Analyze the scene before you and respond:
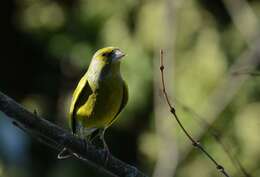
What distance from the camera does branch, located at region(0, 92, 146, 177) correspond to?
138 inches

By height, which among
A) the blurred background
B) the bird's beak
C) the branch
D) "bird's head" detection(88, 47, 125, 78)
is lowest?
the blurred background

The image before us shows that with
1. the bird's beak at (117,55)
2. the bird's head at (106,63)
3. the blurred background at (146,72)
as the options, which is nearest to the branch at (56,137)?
the bird's head at (106,63)

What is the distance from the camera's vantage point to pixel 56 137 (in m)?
3.59

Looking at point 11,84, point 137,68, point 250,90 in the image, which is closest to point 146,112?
point 137,68

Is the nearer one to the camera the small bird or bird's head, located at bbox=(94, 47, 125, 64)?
the small bird

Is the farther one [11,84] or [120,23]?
[11,84]

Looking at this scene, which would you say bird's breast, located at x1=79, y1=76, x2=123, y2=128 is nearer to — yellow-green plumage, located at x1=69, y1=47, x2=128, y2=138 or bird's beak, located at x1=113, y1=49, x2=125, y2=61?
yellow-green plumage, located at x1=69, y1=47, x2=128, y2=138

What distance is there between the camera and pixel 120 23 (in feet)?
32.1

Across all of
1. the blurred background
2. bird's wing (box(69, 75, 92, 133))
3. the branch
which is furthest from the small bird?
the blurred background

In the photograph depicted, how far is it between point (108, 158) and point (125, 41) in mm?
5874

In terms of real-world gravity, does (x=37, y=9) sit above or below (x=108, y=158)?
below

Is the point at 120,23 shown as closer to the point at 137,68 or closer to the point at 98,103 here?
the point at 137,68

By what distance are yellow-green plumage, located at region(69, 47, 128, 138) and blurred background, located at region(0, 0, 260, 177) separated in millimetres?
1914

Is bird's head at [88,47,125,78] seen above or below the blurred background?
above
